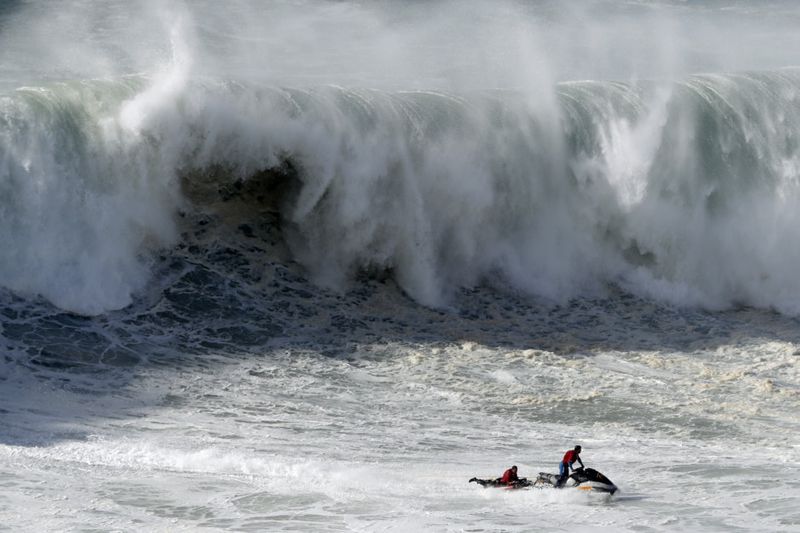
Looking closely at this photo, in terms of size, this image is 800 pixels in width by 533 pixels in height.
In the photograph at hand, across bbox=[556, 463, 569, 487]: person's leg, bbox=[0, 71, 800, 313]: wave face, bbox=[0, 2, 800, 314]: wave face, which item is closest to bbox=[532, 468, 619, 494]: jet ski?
bbox=[556, 463, 569, 487]: person's leg

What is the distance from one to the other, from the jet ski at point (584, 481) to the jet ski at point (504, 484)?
3.9 inches

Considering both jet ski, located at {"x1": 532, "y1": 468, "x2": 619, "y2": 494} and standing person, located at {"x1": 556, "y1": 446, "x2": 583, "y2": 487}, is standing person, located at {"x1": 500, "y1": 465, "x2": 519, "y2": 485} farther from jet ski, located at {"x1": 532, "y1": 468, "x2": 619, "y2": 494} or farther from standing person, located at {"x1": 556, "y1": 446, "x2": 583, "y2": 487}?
standing person, located at {"x1": 556, "y1": 446, "x2": 583, "y2": 487}

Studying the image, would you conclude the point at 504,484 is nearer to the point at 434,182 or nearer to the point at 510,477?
the point at 510,477

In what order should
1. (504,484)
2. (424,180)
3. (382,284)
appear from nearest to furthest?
(504,484)
(382,284)
(424,180)

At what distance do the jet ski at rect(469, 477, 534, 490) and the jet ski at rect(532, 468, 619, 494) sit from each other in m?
0.10

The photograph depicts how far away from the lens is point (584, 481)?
45.8 ft

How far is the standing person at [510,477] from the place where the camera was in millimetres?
13941

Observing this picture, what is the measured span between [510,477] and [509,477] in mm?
11

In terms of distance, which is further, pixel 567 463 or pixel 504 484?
pixel 567 463

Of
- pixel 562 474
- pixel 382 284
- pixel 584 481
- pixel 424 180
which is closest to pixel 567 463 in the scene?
pixel 562 474

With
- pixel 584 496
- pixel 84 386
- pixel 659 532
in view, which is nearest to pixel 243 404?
pixel 84 386

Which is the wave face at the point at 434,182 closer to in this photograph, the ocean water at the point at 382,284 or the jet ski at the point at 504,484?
the ocean water at the point at 382,284

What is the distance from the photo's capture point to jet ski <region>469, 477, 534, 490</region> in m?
13.9

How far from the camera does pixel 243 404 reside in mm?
16625
